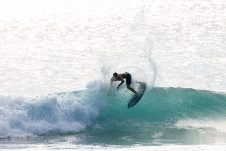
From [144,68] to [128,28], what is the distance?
70.9 ft

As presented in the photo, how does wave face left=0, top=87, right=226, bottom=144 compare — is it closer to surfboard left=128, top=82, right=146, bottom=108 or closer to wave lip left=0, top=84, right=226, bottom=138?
wave lip left=0, top=84, right=226, bottom=138

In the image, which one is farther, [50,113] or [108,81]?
[108,81]

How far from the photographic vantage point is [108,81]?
3456 centimetres

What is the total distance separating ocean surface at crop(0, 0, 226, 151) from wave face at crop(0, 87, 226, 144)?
0.13 ft

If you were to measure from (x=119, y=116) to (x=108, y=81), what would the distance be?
5.58ft

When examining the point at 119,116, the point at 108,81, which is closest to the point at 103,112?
the point at 119,116

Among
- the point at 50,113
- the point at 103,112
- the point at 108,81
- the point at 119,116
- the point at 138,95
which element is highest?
the point at 108,81

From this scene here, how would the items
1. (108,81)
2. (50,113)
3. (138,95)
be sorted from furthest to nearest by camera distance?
(108,81), (138,95), (50,113)

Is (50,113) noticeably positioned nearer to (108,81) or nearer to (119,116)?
(119,116)

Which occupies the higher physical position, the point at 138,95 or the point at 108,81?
the point at 108,81

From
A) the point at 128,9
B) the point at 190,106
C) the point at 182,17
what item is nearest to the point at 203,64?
the point at 190,106

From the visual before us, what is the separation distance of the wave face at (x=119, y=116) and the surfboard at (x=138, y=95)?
1.22 feet

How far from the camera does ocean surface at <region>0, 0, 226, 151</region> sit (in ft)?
102

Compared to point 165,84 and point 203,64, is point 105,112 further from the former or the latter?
point 203,64
